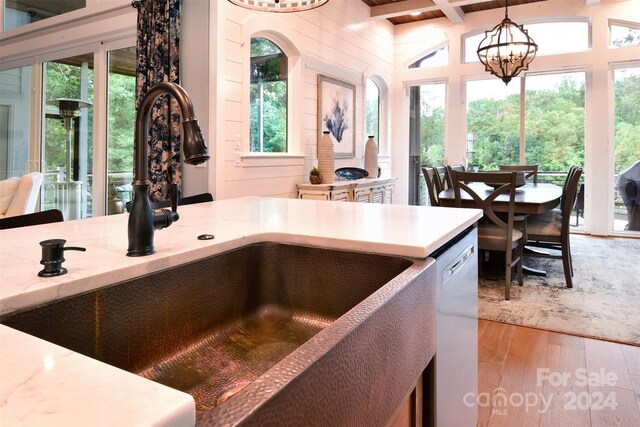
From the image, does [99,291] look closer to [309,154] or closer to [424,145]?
[309,154]

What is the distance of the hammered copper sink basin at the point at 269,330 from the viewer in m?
0.56

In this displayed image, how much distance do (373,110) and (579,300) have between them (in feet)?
14.1

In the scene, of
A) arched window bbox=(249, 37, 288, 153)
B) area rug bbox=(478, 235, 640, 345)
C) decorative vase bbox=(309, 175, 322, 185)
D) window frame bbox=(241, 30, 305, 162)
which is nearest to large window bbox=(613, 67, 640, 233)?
area rug bbox=(478, 235, 640, 345)

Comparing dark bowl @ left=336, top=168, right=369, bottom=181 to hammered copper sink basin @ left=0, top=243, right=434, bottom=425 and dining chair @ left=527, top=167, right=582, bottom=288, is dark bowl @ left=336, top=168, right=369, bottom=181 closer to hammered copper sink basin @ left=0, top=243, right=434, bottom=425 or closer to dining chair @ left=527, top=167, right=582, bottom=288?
dining chair @ left=527, top=167, right=582, bottom=288

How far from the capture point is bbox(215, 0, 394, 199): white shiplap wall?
147 inches

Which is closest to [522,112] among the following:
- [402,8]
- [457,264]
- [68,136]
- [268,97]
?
[402,8]

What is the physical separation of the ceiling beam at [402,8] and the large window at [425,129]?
1386mm

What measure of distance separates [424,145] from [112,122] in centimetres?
474

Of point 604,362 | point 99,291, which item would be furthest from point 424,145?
point 99,291

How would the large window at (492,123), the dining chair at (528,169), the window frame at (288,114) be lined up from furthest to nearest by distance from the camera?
the large window at (492,123) < the dining chair at (528,169) < the window frame at (288,114)

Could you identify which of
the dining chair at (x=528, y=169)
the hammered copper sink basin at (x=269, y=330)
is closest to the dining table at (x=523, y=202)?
the dining chair at (x=528, y=169)

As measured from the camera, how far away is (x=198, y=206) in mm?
1985

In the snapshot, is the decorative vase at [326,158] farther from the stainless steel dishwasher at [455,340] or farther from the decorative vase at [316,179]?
the stainless steel dishwasher at [455,340]

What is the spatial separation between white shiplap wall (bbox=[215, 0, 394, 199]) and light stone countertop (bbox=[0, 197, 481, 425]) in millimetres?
1694
